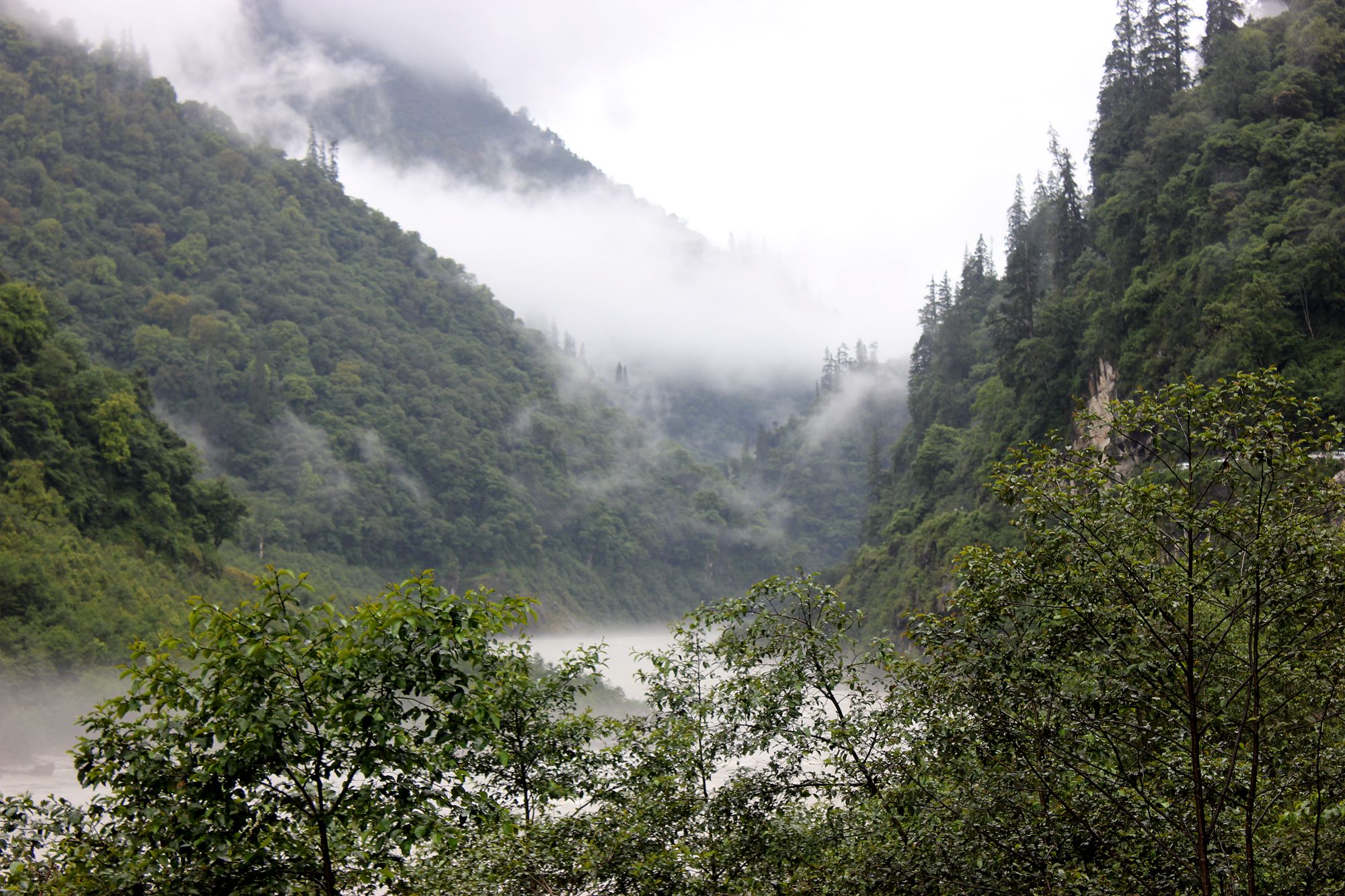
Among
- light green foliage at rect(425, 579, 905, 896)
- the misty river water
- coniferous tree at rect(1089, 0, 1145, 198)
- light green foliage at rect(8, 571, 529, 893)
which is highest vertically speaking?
coniferous tree at rect(1089, 0, 1145, 198)

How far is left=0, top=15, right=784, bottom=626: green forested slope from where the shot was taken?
8431cm

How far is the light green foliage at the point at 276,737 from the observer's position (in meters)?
5.86

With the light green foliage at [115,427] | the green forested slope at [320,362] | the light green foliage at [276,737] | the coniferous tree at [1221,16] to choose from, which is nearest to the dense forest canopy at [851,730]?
the light green foliage at [276,737]

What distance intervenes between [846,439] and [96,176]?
96485 mm

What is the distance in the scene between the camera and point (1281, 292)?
33.0 meters

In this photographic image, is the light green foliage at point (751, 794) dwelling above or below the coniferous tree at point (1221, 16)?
below

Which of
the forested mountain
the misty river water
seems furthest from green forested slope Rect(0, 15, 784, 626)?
the forested mountain

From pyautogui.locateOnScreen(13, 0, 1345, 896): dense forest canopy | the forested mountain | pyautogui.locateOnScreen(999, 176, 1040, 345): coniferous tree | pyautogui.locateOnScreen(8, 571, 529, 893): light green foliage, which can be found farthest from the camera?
pyautogui.locateOnScreen(999, 176, 1040, 345): coniferous tree

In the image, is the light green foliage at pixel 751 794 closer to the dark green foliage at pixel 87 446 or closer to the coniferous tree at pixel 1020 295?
the dark green foliage at pixel 87 446

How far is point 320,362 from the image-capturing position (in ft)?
330

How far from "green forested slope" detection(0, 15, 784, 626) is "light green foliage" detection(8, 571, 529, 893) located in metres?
64.6

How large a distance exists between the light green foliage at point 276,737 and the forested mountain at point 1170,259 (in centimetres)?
1827

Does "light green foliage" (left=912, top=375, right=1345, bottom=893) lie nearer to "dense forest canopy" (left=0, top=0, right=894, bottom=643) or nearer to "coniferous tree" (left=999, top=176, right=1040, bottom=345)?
"coniferous tree" (left=999, top=176, right=1040, bottom=345)

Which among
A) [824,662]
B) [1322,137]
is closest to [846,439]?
[1322,137]
